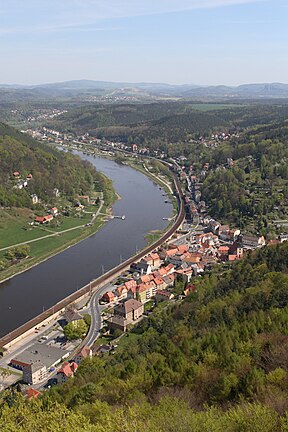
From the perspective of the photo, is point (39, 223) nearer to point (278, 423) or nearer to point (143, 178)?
point (143, 178)

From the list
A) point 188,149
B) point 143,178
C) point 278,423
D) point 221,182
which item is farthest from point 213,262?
point 188,149

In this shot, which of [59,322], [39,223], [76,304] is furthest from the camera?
[39,223]

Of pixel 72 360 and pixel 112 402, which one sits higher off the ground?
pixel 112 402

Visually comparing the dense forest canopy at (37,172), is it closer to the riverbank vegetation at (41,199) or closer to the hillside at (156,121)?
the riverbank vegetation at (41,199)

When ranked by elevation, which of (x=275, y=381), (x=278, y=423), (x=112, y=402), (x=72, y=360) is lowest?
(x=72, y=360)

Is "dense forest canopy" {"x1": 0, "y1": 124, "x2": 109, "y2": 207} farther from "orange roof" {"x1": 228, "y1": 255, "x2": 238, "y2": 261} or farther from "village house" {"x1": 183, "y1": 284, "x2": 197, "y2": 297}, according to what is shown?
"village house" {"x1": 183, "y1": 284, "x2": 197, "y2": 297}

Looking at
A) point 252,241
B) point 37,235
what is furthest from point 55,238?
point 252,241

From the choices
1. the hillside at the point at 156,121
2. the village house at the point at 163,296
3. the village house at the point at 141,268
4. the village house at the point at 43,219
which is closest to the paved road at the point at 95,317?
the village house at the point at 141,268
